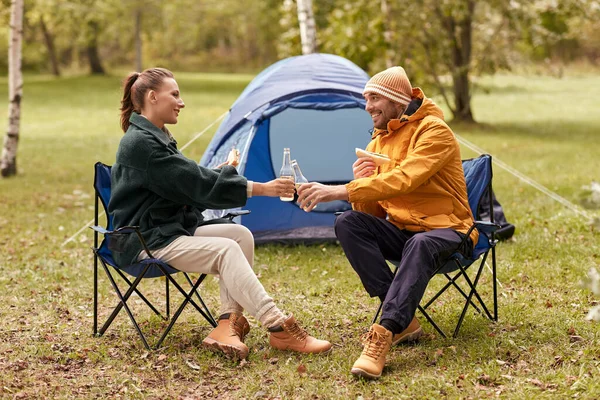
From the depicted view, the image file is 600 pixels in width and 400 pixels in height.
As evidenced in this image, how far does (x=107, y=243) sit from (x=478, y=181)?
1.84 m

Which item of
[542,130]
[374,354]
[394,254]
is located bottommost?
[542,130]

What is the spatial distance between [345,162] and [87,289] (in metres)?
2.44

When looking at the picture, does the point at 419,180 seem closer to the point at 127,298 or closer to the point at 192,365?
the point at 192,365

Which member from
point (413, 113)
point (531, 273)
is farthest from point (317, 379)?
point (531, 273)

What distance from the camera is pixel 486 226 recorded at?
3.78m

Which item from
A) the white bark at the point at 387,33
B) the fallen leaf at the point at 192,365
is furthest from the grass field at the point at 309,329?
the white bark at the point at 387,33

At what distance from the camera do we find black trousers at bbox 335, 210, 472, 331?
3.46 metres

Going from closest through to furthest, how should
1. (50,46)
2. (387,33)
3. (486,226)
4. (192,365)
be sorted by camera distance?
(192,365)
(486,226)
(387,33)
(50,46)

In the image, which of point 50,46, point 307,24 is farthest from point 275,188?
point 50,46

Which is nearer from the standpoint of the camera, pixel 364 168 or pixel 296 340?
pixel 296 340

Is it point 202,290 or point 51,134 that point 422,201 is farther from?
point 51,134

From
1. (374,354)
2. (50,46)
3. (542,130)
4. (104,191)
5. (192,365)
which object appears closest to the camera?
(374,354)

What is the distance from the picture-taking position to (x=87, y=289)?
5047 millimetres

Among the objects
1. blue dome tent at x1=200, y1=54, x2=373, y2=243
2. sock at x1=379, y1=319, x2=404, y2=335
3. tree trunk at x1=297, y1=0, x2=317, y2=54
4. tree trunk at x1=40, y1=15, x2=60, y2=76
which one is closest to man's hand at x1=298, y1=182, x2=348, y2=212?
sock at x1=379, y1=319, x2=404, y2=335
